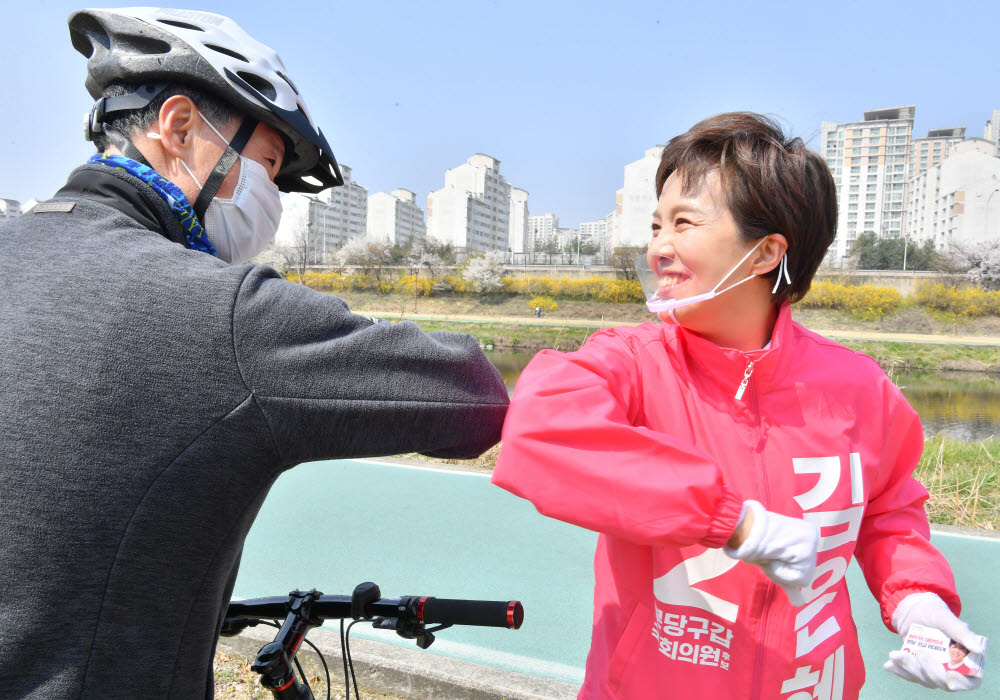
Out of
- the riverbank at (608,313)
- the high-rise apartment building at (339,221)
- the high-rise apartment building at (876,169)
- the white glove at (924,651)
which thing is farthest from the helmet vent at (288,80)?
the high-rise apartment building at (876,169)

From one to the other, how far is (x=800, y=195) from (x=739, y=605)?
0.89 meters

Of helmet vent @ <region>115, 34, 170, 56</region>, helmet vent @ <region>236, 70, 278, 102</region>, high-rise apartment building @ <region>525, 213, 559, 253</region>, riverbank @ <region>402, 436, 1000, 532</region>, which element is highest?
high-rise apartment building @ <region>525, 213, 559, 253</region>

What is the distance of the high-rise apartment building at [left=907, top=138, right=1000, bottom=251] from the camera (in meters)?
64.9

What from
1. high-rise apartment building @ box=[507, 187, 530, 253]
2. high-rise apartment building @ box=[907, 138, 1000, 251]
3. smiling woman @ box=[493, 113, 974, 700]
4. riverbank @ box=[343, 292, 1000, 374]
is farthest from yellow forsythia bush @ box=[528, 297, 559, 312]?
high-rise apartment building @ box=[507, 187, 530, 253]

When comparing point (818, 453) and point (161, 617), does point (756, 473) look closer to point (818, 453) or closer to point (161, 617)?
point (818, 453)

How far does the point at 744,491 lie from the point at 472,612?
651mm

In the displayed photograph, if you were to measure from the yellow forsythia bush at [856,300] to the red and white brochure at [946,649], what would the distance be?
43.2m

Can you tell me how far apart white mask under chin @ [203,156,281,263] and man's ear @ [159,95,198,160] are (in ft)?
0.40

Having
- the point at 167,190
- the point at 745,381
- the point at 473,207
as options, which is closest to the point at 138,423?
the point at 167,190

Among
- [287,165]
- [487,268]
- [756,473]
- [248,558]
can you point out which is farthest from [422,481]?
[487,268]

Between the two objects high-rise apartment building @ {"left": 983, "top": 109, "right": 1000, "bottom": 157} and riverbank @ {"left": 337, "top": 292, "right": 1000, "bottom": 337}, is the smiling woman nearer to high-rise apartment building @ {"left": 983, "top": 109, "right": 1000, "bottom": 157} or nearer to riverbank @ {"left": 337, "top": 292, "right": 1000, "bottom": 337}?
riverbank @ {"left": 337, "top": 292, "right": 1000, "bottom": 337}

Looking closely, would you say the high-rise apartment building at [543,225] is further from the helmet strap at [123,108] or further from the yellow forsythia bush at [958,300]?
the helmet strap at [123,108]

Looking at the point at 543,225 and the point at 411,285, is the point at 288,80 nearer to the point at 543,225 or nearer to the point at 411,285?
the point at 411,285

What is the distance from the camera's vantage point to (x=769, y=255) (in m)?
1.55
